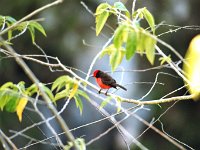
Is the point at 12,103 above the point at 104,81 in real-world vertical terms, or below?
above

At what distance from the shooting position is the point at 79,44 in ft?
26.3

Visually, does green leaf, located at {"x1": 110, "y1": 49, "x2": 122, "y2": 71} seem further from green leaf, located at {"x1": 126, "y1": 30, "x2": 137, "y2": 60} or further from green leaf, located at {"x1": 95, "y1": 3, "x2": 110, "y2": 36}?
green leaf, located at {"x1": 95, "y1": 3, "x2": 110, "y2": 36}

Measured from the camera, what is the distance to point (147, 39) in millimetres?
1751

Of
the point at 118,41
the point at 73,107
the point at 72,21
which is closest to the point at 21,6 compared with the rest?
the point at 72,21

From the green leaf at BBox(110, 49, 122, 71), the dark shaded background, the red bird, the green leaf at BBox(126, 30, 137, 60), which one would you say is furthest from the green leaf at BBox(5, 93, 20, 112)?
the dark shaded background

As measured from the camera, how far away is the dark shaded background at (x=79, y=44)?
7660 mm

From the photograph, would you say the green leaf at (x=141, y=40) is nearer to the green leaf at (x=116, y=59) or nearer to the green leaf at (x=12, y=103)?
the green leaf at (x=116, y=59)

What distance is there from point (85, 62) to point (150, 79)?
2.91 ft

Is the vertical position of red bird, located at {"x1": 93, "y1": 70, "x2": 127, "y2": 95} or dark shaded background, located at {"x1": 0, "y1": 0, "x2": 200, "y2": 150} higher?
red bird, located at {"x1": 93, "y1": 70, "x2": 127, "y2": 95}

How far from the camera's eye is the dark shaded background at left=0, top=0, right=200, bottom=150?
25.1 ft

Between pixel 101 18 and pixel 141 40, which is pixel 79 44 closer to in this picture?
pixel 101 18

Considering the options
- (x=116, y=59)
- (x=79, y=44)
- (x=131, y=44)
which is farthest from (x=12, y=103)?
(x=79, y=44)

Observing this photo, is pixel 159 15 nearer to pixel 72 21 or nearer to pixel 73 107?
pixel 72 21

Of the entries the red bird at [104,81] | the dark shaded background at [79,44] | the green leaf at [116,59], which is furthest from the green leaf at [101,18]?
the dark shaded background at [79,44]
